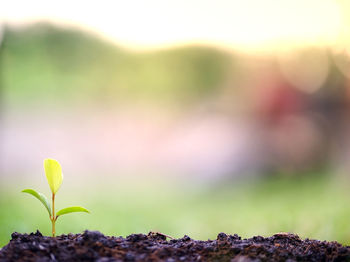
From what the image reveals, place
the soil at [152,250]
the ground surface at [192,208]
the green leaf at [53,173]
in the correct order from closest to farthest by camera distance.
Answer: the soil at [152,250] → the green leaf at [53,173] → the ground surface at [192,208]

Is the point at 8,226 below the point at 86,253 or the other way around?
the other way around

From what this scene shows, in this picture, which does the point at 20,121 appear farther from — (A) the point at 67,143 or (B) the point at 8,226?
(B) the point at 8,226

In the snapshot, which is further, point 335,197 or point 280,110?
point 280,110

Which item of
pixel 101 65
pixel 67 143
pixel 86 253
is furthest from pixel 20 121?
pixel 86 253

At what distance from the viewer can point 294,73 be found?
Result: 4.90 m

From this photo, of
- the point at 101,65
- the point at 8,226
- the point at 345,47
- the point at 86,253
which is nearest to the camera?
the point at 86,253

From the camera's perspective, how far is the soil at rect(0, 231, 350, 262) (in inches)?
34.6

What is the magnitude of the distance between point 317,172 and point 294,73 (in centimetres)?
109

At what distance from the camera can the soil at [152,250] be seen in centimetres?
88

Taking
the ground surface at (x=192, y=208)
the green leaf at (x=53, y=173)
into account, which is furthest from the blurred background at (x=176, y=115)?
the green leaf at (x=53, y=173)

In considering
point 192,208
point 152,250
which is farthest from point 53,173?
point 192,208

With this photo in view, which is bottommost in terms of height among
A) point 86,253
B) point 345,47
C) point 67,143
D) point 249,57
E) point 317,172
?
point 86,253

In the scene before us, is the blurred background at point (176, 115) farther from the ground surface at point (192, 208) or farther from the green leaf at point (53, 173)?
the green leaf at point (53, 173)

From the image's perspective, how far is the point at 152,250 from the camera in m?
0.94
